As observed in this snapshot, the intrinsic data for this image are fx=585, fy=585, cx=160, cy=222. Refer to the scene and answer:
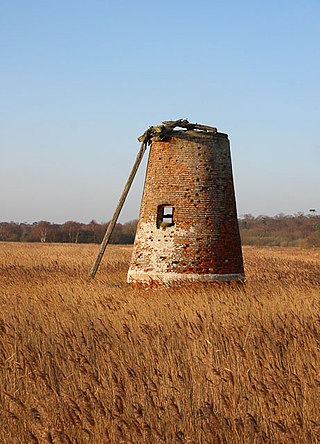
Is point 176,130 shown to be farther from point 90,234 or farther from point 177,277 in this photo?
point 90,234

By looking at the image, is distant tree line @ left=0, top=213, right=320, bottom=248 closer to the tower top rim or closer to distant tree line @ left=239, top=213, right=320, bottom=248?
distant tree line @ left=239, top=213, right=320, bottom=248

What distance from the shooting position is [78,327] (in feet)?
25.1

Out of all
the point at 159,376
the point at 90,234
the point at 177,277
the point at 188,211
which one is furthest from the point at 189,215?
the point at 90,234

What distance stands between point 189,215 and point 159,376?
7388 mm

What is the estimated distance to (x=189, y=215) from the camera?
12.4 metres

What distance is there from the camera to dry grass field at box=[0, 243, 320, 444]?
3.92 meters

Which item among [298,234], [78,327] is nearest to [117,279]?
[78,327]

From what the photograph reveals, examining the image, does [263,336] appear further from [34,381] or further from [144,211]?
[144,211]

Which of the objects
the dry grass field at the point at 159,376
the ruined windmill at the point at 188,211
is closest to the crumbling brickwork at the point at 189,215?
the ruined windmill at the point at 188,211

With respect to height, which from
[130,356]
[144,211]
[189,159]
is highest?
[189,159]

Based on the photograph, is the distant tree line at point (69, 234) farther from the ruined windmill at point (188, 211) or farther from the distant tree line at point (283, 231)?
the ruined windmill at point (188, 211)

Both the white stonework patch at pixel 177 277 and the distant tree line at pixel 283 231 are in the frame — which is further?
the distant tree line at pixel 283 231

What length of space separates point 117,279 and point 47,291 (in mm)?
3521

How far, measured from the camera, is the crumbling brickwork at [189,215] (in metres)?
12.3
